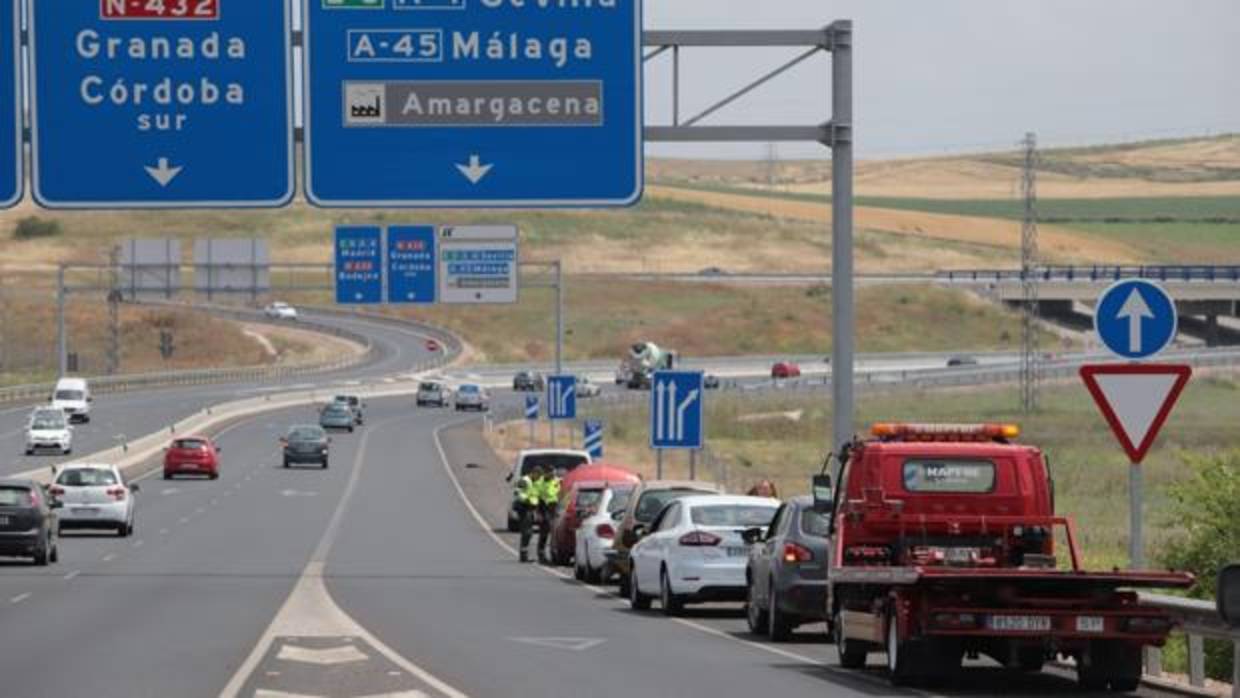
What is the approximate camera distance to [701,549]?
30734 millimetres

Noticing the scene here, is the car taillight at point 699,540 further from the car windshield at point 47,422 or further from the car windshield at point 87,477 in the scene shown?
the car windshield at point 47,422

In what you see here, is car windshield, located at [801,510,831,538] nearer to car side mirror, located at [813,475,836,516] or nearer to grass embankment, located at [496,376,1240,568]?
car side mirror, located at [813,475,836,516]

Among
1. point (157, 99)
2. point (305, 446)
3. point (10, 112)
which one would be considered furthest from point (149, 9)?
point (305, 446)

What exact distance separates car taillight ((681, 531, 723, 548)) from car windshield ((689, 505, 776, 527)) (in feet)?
1.68

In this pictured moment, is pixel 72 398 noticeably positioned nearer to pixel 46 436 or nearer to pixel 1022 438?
pixel 46 436

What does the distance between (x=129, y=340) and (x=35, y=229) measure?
149 feet

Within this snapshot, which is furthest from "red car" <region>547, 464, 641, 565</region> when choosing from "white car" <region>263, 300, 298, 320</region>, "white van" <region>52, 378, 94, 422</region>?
"white car" <region>263, 300, 298, 320</region>

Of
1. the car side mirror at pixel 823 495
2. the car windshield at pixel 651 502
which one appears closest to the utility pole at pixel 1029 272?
the car windshield at pixel 651 502

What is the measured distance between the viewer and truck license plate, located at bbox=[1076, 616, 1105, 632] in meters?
20.6

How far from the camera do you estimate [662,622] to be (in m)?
30.4

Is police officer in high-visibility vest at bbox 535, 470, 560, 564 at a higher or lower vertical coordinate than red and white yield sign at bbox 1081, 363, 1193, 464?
lower

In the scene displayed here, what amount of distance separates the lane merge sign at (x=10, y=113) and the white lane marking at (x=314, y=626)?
18.7ft

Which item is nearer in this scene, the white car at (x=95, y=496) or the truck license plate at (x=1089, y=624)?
the truck license plate at (x=1089, y=624)

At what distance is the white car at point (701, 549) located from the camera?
3081cm
